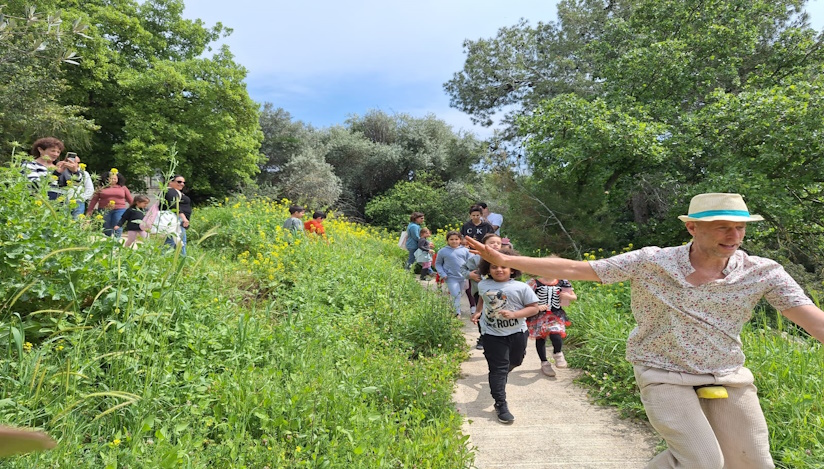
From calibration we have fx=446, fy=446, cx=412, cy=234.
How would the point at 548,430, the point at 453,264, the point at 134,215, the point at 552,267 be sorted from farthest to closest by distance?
the point at 453,264 → the point at 134,215 → the point at 548,430 → the point at 552,267

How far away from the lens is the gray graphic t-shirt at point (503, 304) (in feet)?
12.3

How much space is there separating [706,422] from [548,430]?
1.57m

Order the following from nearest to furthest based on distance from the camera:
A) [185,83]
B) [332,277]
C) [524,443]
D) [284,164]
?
1. [524,443]
2. [332,277]
3. [185,83]
4. [284,164]

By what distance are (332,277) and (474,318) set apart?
2.48m

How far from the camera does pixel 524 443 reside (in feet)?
11.1

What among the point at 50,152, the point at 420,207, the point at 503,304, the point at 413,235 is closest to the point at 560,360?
the point at 503,304

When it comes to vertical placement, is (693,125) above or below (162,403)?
above

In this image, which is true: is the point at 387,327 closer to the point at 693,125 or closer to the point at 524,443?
the point at 524,443

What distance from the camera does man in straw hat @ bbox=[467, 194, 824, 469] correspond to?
2188 millimetres

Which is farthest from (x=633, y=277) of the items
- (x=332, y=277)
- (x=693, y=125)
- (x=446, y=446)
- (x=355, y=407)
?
(x=693, y=125)

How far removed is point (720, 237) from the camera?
88.7 inches

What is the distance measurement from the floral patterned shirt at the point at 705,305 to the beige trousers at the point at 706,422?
0.07 metres

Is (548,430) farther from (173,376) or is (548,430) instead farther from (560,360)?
(173,376)

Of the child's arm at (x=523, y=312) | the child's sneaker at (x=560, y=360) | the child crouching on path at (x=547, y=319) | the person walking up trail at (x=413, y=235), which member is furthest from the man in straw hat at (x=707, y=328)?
the person walking up trail at (x=413, y=235)
